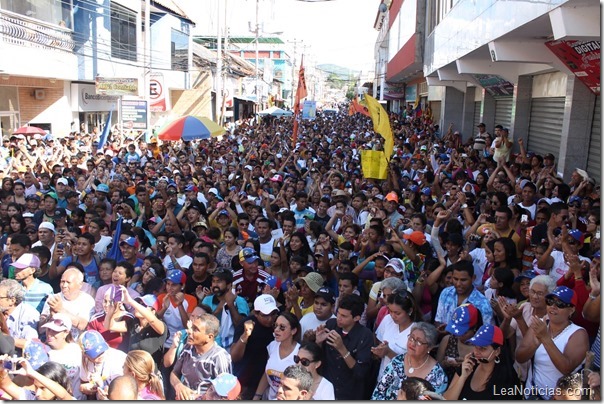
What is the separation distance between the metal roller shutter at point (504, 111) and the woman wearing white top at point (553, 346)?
12587 millimetres

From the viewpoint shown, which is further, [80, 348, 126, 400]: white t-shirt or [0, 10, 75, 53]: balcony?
[0, 10, 75, 53]: balcony

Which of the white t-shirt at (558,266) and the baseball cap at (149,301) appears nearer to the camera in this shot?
the baseball cap at (149,301)

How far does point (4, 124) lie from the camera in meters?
19.6

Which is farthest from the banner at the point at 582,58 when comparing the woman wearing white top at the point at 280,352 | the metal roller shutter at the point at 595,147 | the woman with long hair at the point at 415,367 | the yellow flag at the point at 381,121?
the woman wearing white top at the point at 280,352

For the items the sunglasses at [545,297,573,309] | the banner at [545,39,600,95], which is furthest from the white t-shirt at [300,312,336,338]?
the banner at [545,39,600,95]

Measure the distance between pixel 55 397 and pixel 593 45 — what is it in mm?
6850

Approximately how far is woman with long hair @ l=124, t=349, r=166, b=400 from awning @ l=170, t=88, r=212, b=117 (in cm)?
3225

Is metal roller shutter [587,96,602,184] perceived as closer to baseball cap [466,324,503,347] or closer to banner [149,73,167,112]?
baseball cap [466,324,503,347]

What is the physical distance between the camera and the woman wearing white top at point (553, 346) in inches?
150

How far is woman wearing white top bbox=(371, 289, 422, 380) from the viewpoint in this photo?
4.26 m

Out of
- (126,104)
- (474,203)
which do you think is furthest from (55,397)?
(126,104)

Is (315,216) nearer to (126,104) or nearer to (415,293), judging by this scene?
(415,293)

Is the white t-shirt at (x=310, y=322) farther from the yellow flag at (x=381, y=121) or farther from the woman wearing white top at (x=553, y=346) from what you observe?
the yellow flag at (x=381, y=121)

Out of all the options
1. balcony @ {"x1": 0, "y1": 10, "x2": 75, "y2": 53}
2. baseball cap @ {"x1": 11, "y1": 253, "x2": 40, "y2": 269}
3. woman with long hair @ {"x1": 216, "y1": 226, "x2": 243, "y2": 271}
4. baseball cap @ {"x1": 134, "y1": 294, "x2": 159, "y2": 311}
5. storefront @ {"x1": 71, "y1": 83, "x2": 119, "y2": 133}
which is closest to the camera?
baseball cap @ {"x1": 134, "y1": 294, "x2": 159, "y2": 311}
